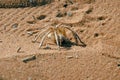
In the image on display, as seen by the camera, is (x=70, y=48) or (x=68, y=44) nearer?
(x=70, y=48)

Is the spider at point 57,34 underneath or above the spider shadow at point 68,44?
above

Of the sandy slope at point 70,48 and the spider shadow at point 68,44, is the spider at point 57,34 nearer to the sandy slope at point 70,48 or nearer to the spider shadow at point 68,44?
the spider shadow at point 68,44

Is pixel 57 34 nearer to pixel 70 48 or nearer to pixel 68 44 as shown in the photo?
pixel 68 44

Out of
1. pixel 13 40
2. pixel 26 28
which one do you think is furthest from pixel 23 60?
pixel 26 28

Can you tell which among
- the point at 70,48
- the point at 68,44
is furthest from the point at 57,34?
the point at 70,48

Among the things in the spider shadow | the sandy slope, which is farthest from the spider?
the sandy slope

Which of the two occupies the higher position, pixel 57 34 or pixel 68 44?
pixel 57 34

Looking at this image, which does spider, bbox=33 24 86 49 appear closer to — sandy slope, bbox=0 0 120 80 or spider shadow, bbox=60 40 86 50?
spider shadow, bbox=60 40 86 50

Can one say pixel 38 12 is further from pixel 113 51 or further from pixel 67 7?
pixel 113 51

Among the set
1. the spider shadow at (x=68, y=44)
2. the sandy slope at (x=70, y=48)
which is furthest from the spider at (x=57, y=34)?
the sandy slope at (x=70, y=48)
